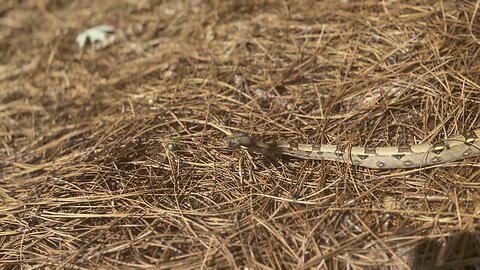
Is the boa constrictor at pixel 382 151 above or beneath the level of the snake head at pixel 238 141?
beneath

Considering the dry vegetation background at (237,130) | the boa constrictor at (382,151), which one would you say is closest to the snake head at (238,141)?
the boa constrictor at (382,151)

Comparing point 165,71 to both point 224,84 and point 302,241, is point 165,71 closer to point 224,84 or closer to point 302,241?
point 224,84

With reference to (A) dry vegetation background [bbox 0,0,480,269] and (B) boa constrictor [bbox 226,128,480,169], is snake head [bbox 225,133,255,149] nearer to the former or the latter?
(B) boa constrictor [bbox 226,128,480,169]

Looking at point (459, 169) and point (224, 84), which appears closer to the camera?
point (459, 169)

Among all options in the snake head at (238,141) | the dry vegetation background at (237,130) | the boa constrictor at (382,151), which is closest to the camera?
the dry vegetation background at (237,130)

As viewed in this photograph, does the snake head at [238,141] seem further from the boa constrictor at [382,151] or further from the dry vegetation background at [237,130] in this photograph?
the dry vegetation background at [237,130]

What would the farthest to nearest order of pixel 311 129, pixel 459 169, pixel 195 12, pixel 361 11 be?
1. pixel 195 12
2. pixel 361 11
3. pixel 311 129
4. pixel 459 169

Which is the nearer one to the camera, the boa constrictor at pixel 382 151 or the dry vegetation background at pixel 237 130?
the dry vegetation background at pixel 237 130

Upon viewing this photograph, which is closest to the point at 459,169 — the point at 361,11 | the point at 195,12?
the point at 361,11
